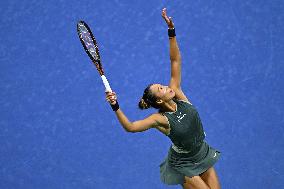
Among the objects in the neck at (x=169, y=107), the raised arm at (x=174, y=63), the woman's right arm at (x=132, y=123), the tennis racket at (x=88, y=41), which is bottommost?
the woman's right arm at (x=132, y=123)

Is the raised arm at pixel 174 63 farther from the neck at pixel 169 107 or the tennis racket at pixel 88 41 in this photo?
the tennis racket at pixel 88 41

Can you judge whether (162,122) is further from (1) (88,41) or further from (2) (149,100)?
(1) (88,41)

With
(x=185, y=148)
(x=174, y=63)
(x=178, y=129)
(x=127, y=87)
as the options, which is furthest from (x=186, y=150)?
(x=127, y=87)

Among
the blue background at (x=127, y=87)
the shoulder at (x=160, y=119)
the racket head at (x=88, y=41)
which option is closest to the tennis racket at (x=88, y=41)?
the racket head at (x=88, y=41)

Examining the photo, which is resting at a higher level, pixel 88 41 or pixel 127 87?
pixel 127 87

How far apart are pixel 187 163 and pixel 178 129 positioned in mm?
257

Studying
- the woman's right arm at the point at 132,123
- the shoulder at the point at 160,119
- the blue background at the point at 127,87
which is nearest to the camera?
the woman's right arm at the point at 132,123

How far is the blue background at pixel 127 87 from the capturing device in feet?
13.6

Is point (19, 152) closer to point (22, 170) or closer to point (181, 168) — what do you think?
point (22, 170)

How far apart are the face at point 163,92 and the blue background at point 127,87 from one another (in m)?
1.36

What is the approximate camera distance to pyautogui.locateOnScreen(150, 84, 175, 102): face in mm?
2877

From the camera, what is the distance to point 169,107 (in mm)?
2924

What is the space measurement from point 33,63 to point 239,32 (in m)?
1.73

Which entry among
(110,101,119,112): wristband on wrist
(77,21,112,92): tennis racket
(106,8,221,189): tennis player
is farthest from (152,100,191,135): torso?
(77,21,112,92): tennis racket
